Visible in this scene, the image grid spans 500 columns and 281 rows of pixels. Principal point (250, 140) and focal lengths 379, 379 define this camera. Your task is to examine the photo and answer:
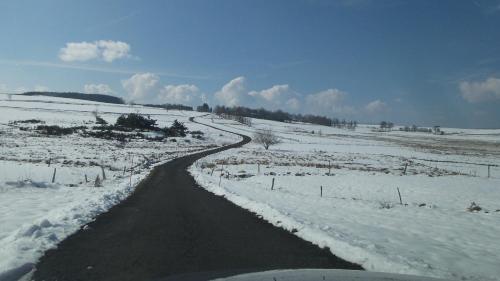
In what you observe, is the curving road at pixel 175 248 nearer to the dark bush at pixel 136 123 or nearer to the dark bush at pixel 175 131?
the dark bush at pixel 175 131

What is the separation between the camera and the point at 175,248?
27.5ft

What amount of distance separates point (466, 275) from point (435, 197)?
1524cm

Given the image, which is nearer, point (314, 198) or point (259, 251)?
point (259, 251)

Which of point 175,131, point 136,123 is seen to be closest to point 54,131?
point 136,123

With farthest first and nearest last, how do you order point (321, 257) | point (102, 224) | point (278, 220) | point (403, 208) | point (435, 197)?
point (435, 197) → point (403, 208) → point (278, 220) → point (102, 224) → point (321, 257)

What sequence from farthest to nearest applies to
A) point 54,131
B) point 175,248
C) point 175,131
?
point 175,131, point 54,131, point 175,248

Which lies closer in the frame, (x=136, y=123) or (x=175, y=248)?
(x=175, y=248)

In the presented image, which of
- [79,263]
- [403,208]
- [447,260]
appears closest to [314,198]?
[403,208]

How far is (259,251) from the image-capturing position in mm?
8414

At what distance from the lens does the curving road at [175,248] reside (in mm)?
Result: 6758

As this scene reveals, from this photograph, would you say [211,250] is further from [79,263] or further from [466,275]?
[466,275]

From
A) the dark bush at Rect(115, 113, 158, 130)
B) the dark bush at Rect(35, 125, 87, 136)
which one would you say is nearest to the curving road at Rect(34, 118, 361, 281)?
the dark bush at Rect(35, 125, 87, 136)

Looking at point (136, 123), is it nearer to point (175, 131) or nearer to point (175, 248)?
point (175, 131)

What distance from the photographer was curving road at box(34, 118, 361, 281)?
22.2 feet
